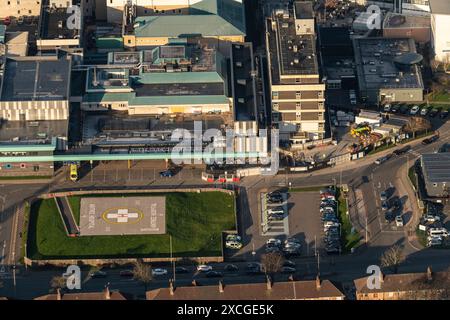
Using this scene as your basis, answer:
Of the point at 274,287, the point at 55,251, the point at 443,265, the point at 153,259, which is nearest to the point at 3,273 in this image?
the point at 55,251

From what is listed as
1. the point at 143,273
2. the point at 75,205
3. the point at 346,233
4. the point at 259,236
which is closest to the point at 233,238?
the point at 259,236

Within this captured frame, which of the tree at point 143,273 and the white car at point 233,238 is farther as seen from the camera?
the white car at point 233,238

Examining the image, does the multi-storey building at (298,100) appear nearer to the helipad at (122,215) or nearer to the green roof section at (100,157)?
the green roof section at (100,157)

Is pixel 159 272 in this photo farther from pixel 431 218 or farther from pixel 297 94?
pixel 431 218

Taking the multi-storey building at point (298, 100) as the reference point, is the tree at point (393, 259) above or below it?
below

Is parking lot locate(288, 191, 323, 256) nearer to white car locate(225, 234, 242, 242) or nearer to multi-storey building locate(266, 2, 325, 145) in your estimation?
white car locate(225, 234, 242, 242)

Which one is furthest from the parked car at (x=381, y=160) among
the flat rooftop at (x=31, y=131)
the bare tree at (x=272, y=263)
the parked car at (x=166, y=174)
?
the flat rooftop at (x=31, y=131)
